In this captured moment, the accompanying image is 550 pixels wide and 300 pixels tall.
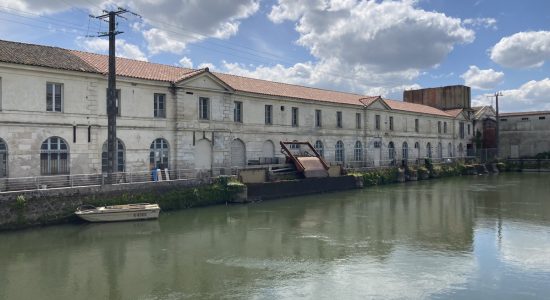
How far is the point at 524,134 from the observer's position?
186ft

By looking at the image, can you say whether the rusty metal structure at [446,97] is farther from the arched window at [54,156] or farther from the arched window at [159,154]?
the arched window at [54,156]

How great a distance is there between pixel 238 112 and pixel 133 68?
7603 mm

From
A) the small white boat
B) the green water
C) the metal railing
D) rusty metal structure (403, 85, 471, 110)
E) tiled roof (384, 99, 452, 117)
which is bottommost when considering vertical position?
the green water

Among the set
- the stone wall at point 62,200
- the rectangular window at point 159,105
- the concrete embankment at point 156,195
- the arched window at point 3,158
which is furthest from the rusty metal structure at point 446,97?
the arched window at point 3,158

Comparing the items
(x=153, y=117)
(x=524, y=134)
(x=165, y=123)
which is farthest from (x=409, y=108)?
(x=153, y=117)

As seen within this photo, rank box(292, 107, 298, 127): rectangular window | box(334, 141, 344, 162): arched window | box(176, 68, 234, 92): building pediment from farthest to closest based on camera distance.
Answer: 1. box(334, 141, 344, 162): arched window
2. box(292, 107, 298, 127): rectangular window
3. box(176, 68, 234, 92): building pediment

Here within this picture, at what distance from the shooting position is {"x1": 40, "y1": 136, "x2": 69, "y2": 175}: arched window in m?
20.9

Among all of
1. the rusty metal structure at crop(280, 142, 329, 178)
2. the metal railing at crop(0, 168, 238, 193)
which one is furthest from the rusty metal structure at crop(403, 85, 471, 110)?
the metal railing at crop(0, 168, 238, 193)

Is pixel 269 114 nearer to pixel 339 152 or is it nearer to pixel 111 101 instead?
pixel 339 152

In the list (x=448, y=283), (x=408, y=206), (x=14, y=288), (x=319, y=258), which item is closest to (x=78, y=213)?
(x=14, y=288)

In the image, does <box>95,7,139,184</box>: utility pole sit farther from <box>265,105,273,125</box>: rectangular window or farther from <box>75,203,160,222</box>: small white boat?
<box>265,105,273,125</box>: rectangular window

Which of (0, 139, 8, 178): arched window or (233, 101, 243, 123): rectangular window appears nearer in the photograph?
(0, 139, 8, 178): arched window

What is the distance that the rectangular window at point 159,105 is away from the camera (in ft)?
83.9

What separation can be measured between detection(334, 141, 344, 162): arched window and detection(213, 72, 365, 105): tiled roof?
361 cm
